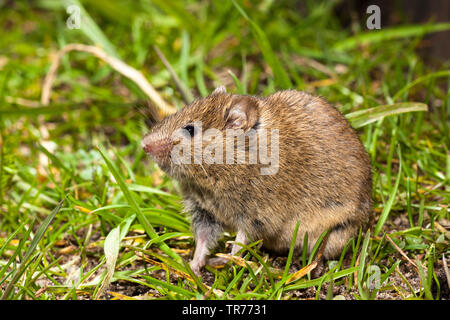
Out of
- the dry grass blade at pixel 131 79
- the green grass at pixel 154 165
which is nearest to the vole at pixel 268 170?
the green grass at pixel 154 165

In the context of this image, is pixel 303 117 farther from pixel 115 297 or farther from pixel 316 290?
pixel 115 297

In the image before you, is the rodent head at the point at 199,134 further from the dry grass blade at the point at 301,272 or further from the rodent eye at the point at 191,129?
the dry grass blade at the point at 301,272

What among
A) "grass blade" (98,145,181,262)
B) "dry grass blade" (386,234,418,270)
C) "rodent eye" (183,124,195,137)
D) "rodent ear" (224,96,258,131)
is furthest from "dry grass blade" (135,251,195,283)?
"dry grass blade" (386,234,418,270)

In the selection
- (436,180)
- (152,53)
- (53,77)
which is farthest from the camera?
(152,53)

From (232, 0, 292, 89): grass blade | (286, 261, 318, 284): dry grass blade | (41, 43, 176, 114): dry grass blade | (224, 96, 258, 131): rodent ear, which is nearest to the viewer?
(286, 261, 318, 284): dry grass blade

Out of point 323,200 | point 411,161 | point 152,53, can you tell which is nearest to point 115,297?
point 323,200

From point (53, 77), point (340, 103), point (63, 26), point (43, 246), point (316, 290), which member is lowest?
point (316, 290)

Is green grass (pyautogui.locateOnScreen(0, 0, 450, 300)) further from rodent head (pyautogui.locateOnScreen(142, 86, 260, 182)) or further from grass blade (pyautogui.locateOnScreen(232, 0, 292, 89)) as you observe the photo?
rodent head (pyautogui.locateOnScreen(142, 86, 260, 182))

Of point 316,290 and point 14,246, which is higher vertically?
point 14,246
